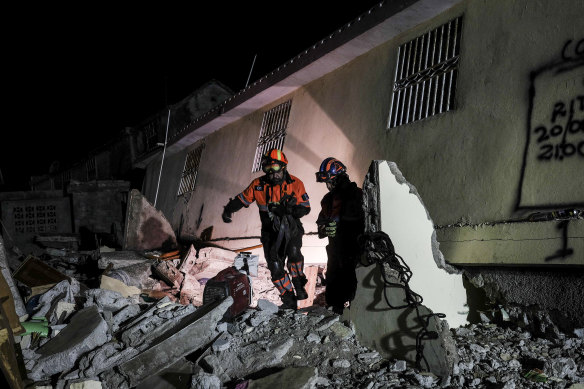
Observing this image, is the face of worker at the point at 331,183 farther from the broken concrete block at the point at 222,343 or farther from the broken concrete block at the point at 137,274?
the broken concrete block at the point at 137,274

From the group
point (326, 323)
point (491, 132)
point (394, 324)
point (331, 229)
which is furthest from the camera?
point (331, 229)

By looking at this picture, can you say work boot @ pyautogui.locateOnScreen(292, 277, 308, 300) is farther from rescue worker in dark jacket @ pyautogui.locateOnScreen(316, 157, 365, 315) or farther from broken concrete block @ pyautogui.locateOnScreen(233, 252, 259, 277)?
broken concrete block @ pyautogui.locateOnScreen(233, 252, 259, 277)

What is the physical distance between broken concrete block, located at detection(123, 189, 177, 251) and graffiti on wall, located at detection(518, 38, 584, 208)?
726cm

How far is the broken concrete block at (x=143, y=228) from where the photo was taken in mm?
9219

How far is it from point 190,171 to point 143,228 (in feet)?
14.6

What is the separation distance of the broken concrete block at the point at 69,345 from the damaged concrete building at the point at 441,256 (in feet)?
0.05

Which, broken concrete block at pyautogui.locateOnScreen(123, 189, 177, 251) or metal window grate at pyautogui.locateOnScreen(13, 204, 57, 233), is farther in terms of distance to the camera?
metal window grate at pyautogui.locateOnScreen(13, 204, 57, 233)

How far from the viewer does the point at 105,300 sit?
16.7 ft

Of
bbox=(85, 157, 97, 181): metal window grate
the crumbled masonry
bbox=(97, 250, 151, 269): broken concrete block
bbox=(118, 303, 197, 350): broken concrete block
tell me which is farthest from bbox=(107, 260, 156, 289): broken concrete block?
bbox=(85, 157, 97, 181): metal window grate

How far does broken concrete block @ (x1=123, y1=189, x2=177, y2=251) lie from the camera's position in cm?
922

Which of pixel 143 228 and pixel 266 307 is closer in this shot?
pixel 266 307

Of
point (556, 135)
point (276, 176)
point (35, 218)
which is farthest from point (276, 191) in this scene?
point (35, 218)

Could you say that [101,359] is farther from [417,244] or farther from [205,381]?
[417,244]

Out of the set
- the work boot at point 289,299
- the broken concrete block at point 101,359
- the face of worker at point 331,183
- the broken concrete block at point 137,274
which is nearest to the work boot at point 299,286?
the work boot at point 289,299
